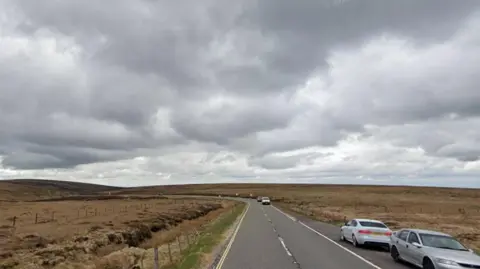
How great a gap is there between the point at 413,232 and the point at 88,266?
1334cm

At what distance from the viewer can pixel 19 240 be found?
1090 inches

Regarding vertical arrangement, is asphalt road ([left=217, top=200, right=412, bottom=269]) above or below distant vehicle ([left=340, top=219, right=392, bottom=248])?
below

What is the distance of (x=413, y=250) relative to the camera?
16.5m

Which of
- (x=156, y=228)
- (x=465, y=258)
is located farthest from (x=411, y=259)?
(x=156, y=228)

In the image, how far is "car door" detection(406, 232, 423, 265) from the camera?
15938 mm

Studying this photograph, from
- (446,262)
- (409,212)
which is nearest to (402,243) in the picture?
(446,262)

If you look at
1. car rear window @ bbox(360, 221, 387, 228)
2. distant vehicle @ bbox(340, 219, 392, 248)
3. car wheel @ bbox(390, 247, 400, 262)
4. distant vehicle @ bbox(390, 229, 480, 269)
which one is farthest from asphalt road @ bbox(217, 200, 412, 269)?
car rear window @ bbox(360, 221, 387, 228)

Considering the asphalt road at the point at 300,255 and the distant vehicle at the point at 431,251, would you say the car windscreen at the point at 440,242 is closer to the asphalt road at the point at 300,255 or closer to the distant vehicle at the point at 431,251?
the distant vehicle at the point at 431,251

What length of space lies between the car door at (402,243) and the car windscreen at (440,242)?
0.90 m

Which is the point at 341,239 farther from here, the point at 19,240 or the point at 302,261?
the point at 19,240

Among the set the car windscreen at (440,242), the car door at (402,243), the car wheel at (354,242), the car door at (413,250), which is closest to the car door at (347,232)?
the car wheel at (354,242)

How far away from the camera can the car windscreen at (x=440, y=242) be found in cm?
1605

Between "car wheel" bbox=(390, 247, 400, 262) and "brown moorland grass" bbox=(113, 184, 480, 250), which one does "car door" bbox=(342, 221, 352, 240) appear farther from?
"brown moorland grass" bbox=(113, 184, 480, 250)

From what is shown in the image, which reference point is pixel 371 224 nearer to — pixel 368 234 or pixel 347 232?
pixel 368 234
